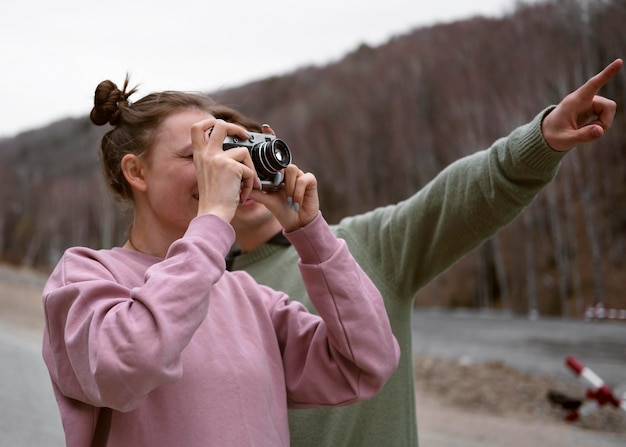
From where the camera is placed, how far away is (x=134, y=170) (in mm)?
1519

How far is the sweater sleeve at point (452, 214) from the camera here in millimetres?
1673

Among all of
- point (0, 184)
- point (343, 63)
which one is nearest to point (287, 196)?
point (343, 63)

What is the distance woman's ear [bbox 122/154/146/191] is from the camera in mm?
1503

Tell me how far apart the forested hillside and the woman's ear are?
480 centimetres

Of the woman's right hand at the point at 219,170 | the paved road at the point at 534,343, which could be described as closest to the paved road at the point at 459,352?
the paved road at the point at 534,343

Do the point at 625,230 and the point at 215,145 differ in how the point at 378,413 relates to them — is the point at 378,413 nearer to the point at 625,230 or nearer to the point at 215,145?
the point at 215,145

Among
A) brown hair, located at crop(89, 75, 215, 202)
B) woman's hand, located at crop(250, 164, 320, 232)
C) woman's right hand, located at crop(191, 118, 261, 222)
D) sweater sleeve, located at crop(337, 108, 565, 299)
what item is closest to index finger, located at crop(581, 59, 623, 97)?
sweater sleeve, located at crop(337, 108, 565, 299)

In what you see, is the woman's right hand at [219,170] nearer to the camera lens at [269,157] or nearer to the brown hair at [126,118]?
the camera lens at [269,157]

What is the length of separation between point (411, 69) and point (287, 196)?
126ft

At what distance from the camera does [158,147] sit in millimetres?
1493

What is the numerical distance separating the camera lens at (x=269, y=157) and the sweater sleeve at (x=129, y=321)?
0.71ft

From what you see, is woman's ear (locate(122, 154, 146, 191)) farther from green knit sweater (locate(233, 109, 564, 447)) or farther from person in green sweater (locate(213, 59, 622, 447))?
green knit sweater (locate(233, 109, 564, 447))

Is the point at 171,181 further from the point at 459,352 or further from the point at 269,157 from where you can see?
the point at 459,352

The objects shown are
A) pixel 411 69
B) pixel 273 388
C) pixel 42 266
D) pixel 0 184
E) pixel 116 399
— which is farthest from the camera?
pixel 0 184
